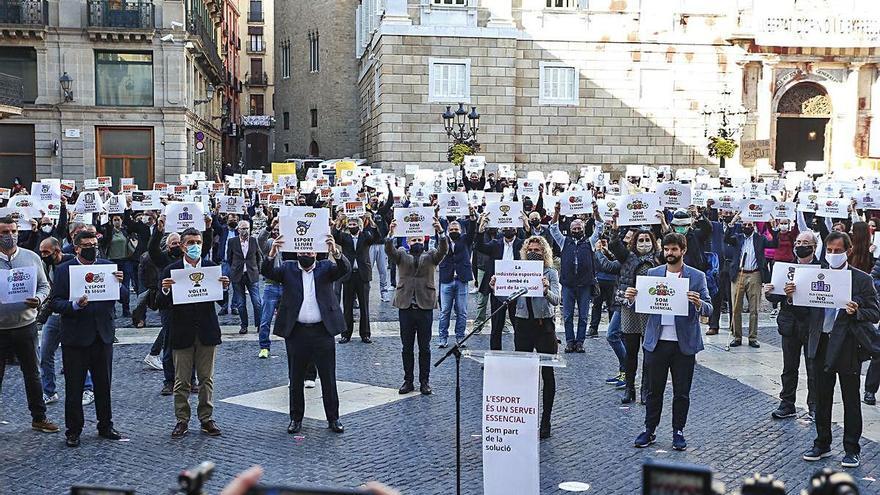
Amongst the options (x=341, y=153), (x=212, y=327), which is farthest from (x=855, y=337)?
(x=341, y=153)

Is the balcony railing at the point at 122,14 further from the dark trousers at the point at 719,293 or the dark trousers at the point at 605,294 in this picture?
the dark trousers at the point at 719,293

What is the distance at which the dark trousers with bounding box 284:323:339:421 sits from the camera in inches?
364

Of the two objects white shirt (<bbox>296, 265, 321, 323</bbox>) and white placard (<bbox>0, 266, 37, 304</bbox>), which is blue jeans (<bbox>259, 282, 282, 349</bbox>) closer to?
white shirt (<bbox>296, 265, 321, 323</bbox>)

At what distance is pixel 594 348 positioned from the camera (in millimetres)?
13711

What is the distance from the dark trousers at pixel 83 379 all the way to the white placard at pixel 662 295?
5.20 metres

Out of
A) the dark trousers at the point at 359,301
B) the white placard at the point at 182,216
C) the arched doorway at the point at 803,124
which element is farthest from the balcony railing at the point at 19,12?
the arched doorway at the point at 803,124

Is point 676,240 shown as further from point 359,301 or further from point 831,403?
point 359,301

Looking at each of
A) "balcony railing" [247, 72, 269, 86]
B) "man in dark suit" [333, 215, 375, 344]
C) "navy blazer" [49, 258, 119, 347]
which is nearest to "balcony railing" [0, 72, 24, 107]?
"man in dark suit" [333, 215, 375, 344]

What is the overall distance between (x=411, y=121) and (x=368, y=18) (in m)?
11.2

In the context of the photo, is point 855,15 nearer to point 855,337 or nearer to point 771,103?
point 771,103

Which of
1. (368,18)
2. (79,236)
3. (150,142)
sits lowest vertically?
(79,236)

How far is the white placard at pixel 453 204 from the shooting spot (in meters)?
15.9

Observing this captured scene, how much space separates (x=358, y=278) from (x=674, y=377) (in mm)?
6786

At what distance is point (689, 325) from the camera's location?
8.55 meters
